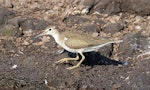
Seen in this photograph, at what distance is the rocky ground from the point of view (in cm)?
1190

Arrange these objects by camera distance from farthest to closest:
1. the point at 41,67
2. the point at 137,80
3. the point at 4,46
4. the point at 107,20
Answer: the point at 107,20 → the point at 4,46 → the point at 41,67 → the point at 137,80

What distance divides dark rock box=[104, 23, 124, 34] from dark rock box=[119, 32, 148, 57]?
26.4 inches

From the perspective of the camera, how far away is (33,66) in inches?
500

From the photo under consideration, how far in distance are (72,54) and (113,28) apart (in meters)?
1.68

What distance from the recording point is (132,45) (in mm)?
13219

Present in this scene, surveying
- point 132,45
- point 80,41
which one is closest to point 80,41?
point 80,41

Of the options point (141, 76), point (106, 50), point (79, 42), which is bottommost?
point (141, 76)

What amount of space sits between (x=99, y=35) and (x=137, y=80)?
2.53m

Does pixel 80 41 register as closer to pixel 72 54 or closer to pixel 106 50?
pixel 72 54

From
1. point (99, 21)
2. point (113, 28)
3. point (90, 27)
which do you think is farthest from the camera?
point (99, 21)

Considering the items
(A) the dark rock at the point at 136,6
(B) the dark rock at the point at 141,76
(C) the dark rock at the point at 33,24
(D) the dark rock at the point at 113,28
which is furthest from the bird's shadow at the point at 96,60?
(A) the dark rock at the point at 136,6

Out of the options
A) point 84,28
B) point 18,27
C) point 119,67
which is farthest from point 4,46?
point 119,67

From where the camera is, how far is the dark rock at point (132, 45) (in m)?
13.2

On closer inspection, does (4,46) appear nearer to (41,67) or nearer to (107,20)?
(41,67)
